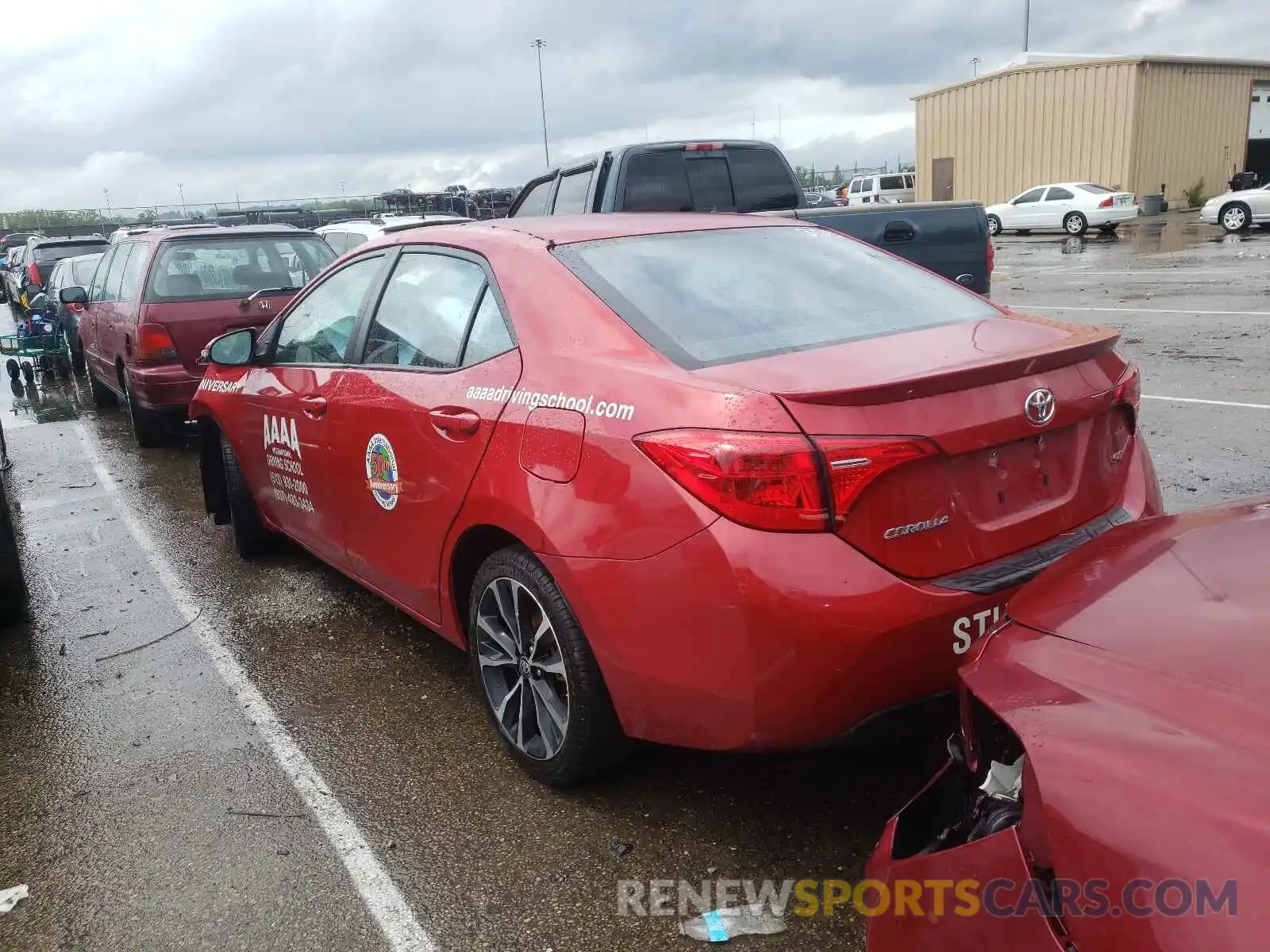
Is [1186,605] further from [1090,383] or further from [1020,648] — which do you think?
[1090,383]

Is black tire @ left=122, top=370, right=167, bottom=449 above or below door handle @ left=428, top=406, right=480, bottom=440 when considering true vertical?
below

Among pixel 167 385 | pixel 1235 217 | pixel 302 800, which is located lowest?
pixel 302 800

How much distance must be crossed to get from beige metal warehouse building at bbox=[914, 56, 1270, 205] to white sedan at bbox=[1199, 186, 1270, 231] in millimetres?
8340

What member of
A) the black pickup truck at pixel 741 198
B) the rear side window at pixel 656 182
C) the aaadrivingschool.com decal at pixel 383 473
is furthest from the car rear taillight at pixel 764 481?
the rear side window at pixel 656 182

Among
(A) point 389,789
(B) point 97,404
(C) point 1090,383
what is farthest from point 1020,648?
(B) point 97,404

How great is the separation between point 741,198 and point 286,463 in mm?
5165

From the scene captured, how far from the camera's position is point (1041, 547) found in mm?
2539

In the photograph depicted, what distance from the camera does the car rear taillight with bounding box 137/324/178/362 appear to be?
7653 millimetres

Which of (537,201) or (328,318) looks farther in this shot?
(537,201)

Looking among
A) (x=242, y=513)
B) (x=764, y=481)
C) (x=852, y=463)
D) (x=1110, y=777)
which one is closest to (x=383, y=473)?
(x=764, y=481)

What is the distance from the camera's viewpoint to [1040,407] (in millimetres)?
2506

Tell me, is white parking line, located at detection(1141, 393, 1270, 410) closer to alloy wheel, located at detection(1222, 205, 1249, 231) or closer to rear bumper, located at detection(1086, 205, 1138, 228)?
alloy wheel, located at detection(1222, 205, 1249, 231)

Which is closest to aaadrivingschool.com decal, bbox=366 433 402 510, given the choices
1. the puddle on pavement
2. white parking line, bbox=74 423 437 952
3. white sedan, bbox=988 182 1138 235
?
white parking line, bbox=74 423 437 952

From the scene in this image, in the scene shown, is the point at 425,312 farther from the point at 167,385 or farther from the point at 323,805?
the point at 167,385
